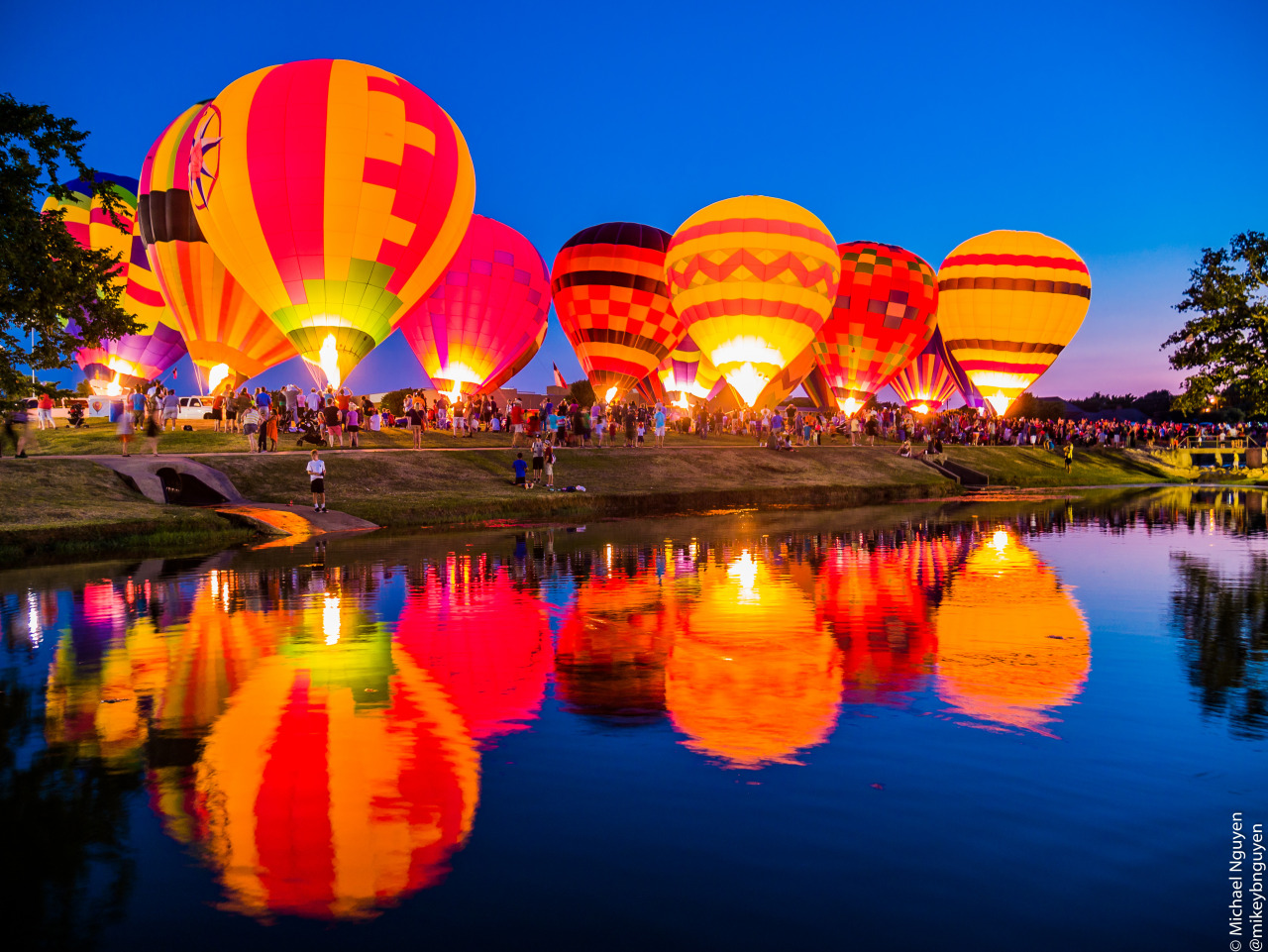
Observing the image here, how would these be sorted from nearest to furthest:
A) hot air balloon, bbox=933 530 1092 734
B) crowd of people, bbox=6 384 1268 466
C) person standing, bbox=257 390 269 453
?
hot air balloon, bbox=933 530 1092 734, person standing, bbox=257 390 269 453, crowd of people, bbox=6 384 1268 466

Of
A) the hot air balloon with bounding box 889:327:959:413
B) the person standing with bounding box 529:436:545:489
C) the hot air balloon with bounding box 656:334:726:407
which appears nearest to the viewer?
the person standing with bounding box 529:436:545:489

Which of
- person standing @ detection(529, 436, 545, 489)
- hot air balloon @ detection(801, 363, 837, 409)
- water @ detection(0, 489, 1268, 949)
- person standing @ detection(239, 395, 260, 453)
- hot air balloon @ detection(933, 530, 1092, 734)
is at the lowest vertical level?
water @ detection(0, 489, 1268, 949)

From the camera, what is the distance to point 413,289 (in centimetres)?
3672

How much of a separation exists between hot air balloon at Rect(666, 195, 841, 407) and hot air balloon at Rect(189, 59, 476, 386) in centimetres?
1830

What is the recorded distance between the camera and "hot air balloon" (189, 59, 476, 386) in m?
33.3

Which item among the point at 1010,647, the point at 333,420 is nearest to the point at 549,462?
the point at 333,420

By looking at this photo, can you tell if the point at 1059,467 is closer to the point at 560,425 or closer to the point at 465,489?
the point at 560,425

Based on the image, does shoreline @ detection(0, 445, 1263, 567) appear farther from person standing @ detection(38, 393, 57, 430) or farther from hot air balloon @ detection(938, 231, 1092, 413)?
person standing @ detection(38, 393, 57, 430)

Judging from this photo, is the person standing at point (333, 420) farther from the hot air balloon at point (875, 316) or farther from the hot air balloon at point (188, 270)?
the hot air balloon at point (875, 316)

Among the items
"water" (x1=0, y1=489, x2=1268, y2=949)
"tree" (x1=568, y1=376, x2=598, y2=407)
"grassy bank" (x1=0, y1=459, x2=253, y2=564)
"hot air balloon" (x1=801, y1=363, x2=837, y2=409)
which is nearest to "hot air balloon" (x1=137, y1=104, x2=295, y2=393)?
"grassy bank" (x1=0, y1=459, x2=253, y2=564)

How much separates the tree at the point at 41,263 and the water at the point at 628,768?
8694 mm

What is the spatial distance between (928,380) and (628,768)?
7490cm

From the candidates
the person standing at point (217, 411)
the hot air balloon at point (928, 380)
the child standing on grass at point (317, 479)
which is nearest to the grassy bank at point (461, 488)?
the child standing on grass at point (317, 479)

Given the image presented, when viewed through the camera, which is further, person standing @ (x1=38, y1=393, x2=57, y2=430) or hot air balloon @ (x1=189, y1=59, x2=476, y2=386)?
person standing @ (x1=38, y1=393, x2=57, y2=430)
